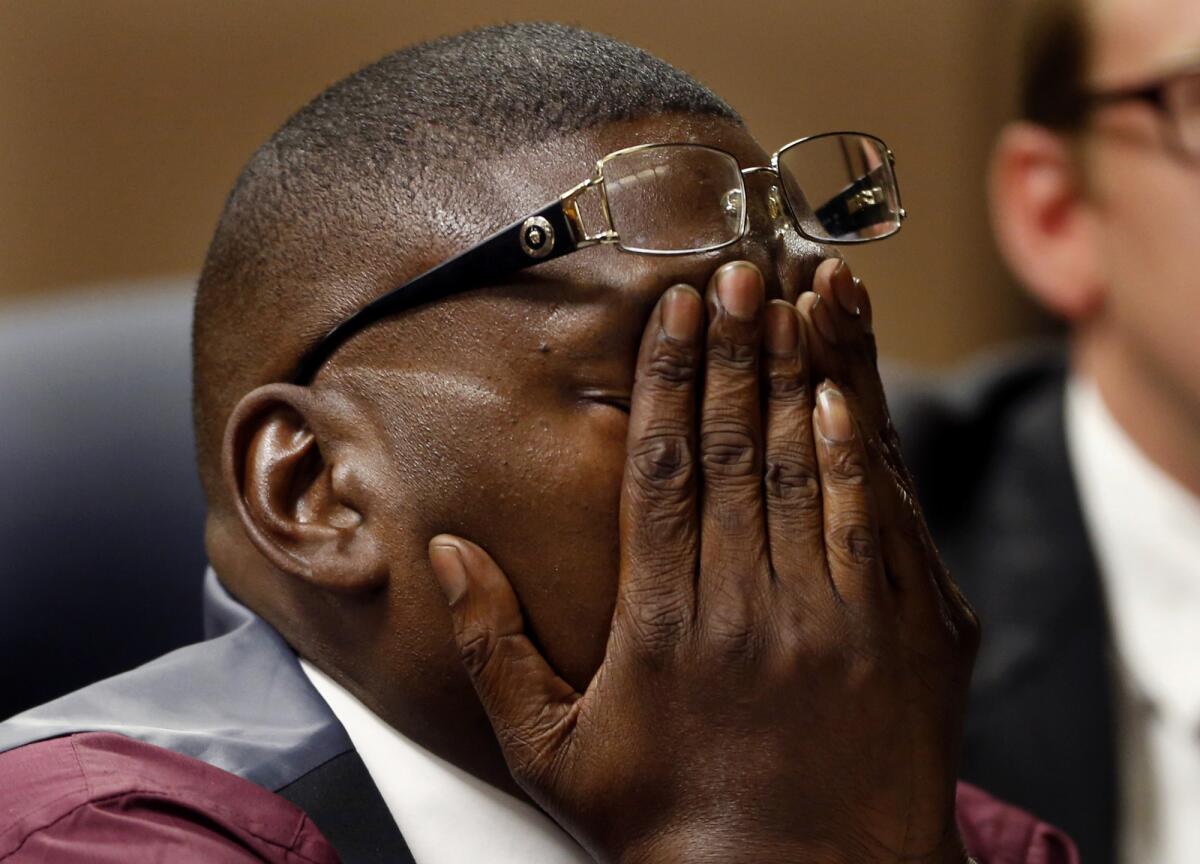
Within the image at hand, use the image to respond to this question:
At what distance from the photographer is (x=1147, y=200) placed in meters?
1.90

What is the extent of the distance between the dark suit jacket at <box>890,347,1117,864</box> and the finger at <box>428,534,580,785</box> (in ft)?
3.63

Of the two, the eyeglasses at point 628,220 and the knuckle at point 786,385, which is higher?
the eyeglasses at point 628,220

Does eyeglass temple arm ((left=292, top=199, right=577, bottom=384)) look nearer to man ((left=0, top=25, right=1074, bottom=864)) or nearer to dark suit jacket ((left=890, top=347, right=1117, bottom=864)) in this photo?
man ((left=0, top=25, right=1074, bottom=864))

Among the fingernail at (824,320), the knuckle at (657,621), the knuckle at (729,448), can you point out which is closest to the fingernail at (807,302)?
the fingernail at (824,320)

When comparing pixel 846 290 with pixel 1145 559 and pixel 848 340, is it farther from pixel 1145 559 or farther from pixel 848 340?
pixel 1145 559

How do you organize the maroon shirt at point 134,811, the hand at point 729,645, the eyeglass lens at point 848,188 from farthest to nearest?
the eyeglass lens at point 848,188 < the hand at point 729,645 < the maroon shirt at point 134,811

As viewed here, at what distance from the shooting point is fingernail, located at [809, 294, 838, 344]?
3.55ft

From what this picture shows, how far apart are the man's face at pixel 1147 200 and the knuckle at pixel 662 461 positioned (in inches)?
42.2

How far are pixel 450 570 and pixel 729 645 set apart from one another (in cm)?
21

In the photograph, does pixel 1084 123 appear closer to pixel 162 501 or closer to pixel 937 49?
pixel 162 501

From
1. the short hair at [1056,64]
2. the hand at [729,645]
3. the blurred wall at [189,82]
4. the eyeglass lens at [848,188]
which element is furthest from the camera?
the blurred wall at [189,82]

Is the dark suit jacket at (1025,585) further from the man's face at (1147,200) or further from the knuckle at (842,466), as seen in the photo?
the knuckle at (842,466)

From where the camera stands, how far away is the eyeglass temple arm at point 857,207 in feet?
3.99

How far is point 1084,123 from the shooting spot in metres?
2.02
